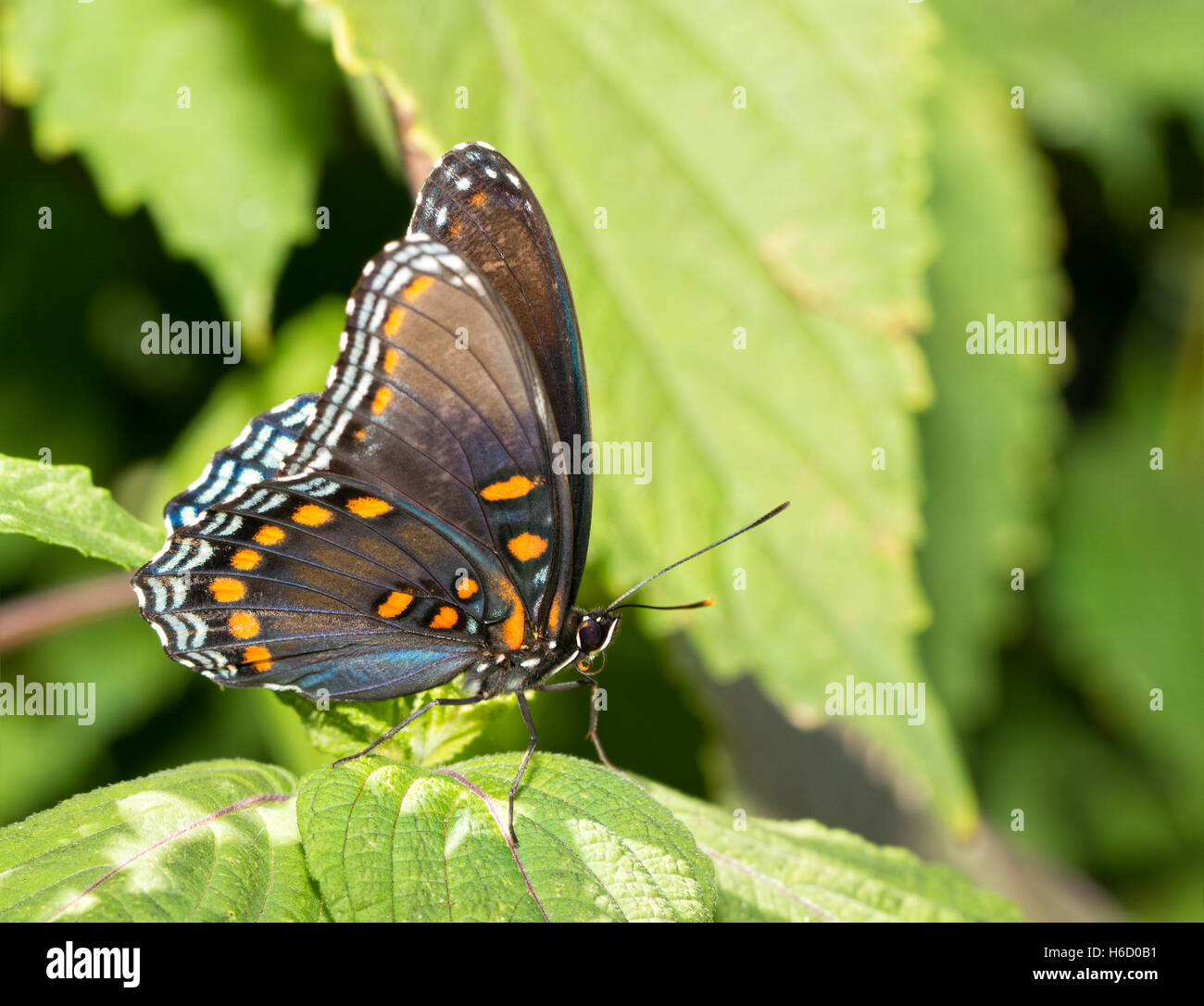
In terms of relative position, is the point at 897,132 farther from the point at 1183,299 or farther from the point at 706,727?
the point at 1183,299

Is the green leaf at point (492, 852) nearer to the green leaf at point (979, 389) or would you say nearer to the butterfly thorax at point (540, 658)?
the butterfly thorax at point (540, 658)

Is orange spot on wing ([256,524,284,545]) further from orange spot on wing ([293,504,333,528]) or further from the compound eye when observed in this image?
the compound eye

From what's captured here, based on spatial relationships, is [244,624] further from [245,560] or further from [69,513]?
[69,513]

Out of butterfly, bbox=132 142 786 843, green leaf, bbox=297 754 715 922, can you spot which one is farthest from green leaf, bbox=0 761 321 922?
butterfly, bbox=132 142 786 843

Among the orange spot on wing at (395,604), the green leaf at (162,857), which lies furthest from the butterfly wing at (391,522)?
the green leaf at (162,857)

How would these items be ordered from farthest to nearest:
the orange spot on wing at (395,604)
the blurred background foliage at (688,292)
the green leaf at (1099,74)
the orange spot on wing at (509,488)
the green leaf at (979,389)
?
the green leaf at (1099,74), the green leaf at (979,389), the blurred background foliage at (688,292), the orange spot on wing at (395,604), the orange spot on wing at (509,488)

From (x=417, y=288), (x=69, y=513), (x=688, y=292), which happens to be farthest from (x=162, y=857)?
(x=688, y=292)
